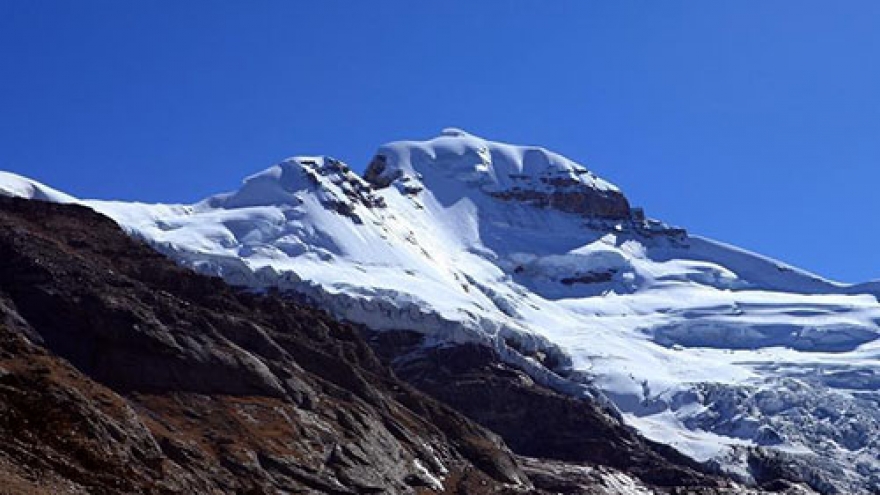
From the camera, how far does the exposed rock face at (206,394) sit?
125m

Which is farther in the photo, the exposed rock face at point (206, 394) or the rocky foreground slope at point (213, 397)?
the rocky foreground slope at point (213, 397)

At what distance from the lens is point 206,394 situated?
162 meters

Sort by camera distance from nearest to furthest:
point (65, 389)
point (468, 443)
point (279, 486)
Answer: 1. point (65, 389)
2. point (279, 486)
3. point (468, 443)

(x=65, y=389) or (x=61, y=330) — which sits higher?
(x=61, y=330)

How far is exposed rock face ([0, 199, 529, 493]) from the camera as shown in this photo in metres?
125

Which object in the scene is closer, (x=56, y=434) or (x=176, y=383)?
(x=56, y=434)

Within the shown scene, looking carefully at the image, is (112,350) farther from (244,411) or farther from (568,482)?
(568,482)

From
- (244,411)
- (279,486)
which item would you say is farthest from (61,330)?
(279,486)

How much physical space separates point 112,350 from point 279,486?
31713 mm

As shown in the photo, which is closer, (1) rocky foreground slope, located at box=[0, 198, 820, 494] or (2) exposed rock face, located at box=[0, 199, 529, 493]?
(2) exposed rock face, located at box=[0, 199, 529, 493]

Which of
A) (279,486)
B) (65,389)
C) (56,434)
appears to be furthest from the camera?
(279,486)

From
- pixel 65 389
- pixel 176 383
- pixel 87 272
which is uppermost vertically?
pixel 87 272

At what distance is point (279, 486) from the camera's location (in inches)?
5536

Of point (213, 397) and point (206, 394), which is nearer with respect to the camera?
point (213, 397)
